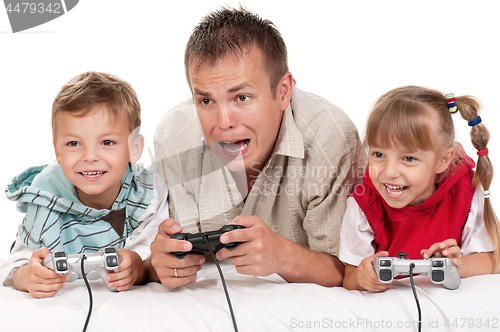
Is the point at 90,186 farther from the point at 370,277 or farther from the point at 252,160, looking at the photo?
the point at 370,277

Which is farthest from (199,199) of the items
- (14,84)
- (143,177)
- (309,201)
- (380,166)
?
(14,84)

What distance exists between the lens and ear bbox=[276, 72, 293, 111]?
1287 mm

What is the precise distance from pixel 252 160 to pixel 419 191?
1.33ft

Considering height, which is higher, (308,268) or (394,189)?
(394,189)

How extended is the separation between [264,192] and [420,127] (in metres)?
0.43

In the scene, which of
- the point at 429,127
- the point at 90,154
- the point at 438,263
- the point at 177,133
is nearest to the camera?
the point at 438,263

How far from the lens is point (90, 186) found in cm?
126

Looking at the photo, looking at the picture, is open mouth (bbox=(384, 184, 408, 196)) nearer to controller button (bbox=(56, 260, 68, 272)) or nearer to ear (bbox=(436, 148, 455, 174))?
ear (bbox=(436, 148, 455, 174))

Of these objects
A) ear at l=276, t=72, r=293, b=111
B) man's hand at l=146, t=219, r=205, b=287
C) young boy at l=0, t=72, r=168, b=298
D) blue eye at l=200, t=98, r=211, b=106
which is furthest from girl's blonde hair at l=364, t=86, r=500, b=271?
young boy at l=0, t=72, r=168, b=298

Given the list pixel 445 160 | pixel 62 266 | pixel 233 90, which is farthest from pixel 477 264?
pixel 62 266

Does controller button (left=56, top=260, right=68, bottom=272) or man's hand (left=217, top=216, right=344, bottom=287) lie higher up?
controller button (left=56, top=260, right=68, bottom=272)

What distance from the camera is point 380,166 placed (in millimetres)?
1153

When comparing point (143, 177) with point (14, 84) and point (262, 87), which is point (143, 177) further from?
point (14, 84)

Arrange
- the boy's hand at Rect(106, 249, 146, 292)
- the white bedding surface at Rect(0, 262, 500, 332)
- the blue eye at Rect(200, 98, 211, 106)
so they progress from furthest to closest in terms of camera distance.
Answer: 1. the blue eye at Rect(200, 98, 211, 106)
2. the boy's hand at Rect(106, 249, 146, 292)
3. the white bedding surface at Rect(0, 262, 500, 332)
